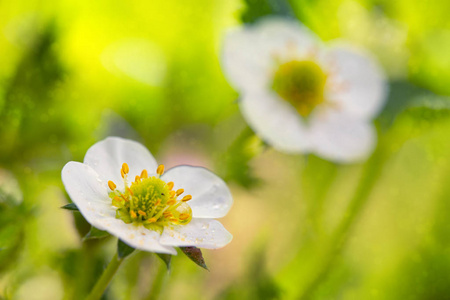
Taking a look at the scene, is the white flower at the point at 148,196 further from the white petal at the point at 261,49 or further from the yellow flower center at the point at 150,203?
the white petal at the point at 261,49

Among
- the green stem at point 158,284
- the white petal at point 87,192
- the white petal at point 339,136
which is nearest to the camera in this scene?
the white petal at point 87,192

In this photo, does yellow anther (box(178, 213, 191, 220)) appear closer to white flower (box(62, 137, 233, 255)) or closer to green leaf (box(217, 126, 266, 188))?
white flower (box(62, 137, 233, 255))

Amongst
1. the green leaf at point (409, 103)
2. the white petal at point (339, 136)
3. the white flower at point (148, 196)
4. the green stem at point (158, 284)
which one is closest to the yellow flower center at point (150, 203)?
the white flower at point (148, 196)

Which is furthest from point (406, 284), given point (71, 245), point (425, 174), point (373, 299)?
point (71, 245)

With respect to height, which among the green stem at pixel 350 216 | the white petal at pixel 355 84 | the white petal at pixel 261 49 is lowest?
the green stem at pixel 350 216

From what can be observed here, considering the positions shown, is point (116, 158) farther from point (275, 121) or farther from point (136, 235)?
point (275, 121)

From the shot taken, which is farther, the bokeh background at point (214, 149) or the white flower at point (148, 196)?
the bokeh background at point (214, 149)

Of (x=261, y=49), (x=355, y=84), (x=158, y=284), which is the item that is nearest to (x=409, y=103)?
(x=355, y=84)
